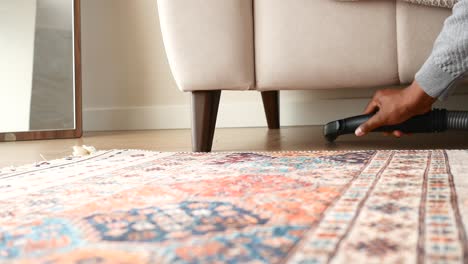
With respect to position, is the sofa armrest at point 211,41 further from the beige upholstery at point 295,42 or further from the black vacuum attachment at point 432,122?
the black vacuum attachment at point 432,122

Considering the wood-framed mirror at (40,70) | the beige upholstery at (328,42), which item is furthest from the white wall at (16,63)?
the beige upholstery at (328,42)

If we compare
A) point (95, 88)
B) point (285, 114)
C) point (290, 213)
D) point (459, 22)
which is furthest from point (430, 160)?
point (95, 88)

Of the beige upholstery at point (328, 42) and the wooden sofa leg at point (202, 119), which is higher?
the beige upholstery at point (328, 42)

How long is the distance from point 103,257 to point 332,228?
19cm

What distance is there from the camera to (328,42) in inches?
50.9

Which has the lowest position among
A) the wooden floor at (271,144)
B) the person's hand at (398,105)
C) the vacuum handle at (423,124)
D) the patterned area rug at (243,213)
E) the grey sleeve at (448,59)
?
the patterned area rug at (243,213)

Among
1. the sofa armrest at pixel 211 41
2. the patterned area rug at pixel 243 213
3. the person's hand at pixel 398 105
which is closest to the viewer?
the patterned area rug at pixel 243 213

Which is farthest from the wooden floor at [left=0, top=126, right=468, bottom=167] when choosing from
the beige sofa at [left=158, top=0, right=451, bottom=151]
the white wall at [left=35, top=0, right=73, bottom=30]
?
the white wall at [left=35, top=0, right=73, bottom=30]

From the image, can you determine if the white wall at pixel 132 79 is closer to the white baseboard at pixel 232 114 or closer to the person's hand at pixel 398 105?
the white baseboard at pixel 232 114

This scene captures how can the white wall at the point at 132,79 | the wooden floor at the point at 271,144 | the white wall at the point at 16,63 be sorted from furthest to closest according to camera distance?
the white wall at the point at 132,79, the white wall at the point at 16,63, the wooden floor at the point at 271,144

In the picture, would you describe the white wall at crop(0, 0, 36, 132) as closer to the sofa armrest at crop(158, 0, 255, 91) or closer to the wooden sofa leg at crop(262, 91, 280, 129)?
the wooden sofa leg at crop(262, 91, 280, 129)

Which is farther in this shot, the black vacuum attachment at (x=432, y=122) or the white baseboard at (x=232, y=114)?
the white baseboard at (x=232, y=114)

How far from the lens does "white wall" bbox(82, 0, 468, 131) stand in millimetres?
2473

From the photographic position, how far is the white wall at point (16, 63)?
218cm
